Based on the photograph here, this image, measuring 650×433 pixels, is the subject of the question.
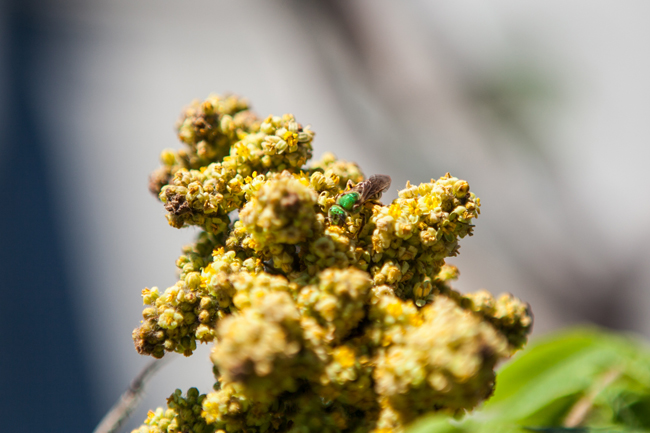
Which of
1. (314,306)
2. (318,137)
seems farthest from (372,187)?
(318,137)

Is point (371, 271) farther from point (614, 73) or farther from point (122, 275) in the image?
point (614, 73)

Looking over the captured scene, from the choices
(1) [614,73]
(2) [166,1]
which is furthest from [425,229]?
(2) [166,1]

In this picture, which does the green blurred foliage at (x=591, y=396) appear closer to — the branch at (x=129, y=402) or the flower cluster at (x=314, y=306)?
the flower cluster at (x=314, y=306)

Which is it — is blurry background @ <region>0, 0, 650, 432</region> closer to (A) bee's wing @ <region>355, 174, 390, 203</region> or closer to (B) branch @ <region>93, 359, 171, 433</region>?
(B) branch @ <region>93, 359, 171, 433</region>

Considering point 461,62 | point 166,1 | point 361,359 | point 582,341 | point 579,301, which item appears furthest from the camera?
point 166,1

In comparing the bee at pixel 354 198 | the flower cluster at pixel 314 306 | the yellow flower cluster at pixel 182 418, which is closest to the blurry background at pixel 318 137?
the yellow flower cluster at pixel 182 418

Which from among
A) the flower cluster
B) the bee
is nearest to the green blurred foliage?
the flower cluster
